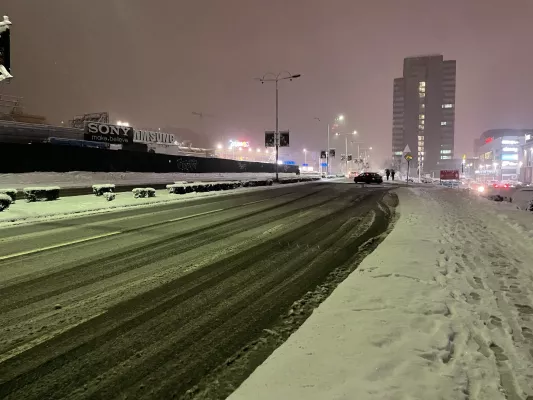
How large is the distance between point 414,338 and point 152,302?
3394 mm

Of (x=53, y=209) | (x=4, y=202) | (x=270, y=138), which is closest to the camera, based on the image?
(x=4, y=202)

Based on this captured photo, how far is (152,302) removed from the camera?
5266 millimetres

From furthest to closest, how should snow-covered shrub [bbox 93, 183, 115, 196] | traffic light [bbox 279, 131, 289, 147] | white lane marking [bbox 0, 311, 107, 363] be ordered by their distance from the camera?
traffic light [bbox 279, 131, 289, 147] → snow-covered shrub [bbox 93, 183, 115, 196] → white lane marking [bbox 0, 311, 107, 363]

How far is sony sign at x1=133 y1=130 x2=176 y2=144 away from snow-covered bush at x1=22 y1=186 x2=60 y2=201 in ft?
75.3

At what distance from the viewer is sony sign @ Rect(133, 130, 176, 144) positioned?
40706 millimetres

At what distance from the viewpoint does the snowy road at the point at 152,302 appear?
3.48 m

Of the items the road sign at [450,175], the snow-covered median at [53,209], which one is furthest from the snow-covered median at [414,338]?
the road sign at [450,175]

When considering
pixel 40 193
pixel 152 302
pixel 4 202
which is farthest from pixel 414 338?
pixel 40 193

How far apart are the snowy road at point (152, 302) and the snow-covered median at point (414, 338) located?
1.35ft

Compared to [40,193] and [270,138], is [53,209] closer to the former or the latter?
[40,193]

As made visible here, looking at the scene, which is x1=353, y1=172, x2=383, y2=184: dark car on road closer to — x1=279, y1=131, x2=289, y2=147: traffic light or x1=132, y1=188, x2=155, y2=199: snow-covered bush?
x1=279, y1=131, x2=289, y2=147: traffic light

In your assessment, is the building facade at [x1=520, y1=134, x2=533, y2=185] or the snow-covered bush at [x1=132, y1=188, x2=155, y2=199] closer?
the snow-covered bush at [x1=132, y1=188, x2=155, y2=199]

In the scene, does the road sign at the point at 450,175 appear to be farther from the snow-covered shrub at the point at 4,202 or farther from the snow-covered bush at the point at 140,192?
the snow-covered shrub at the point at 4,202

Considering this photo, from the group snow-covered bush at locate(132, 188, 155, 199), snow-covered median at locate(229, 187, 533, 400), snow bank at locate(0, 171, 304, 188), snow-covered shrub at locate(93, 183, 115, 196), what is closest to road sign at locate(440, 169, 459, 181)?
snow bank at locate(0, 171, 304, 188)
